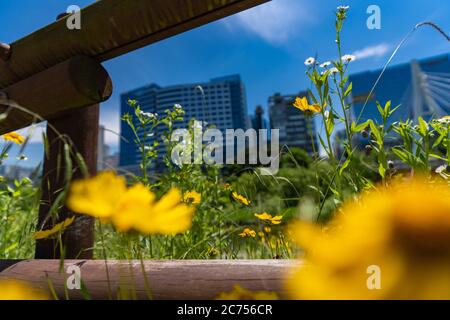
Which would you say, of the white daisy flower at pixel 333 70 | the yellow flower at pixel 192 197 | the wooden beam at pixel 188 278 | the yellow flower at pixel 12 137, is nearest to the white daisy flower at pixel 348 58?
the white daisy flower at pixel 333 70

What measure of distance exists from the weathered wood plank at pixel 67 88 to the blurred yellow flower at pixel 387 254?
113 centimetres

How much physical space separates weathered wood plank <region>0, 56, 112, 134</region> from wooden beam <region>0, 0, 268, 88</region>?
0.07m

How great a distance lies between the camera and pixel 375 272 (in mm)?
230

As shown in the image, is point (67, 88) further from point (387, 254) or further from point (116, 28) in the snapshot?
point (387, 254)

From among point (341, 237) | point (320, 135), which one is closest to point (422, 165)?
point (320, 135)

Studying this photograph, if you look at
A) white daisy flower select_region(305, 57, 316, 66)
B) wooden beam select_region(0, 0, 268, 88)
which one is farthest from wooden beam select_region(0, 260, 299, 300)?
white daisy flower select_region(305, 57, 316, 66)

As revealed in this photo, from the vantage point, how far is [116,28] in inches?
47.7

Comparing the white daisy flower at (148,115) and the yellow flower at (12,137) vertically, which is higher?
the white daisy flower at (148,115)

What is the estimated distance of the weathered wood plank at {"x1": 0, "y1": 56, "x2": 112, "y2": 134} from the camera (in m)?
1.21

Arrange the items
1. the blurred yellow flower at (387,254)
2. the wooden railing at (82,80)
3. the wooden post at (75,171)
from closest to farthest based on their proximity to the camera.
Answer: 1. the blurred yellow flower at (387,254)
2. the wooden railing at (82,80)
3. the wooden post at (75,171)

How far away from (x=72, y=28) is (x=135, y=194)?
1153 mm

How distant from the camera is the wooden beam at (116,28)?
1104mm

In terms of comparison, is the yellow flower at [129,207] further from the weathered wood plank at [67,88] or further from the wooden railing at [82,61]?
the weathered wood plank at [67,88]

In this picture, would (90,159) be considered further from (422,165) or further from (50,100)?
(422,165)
